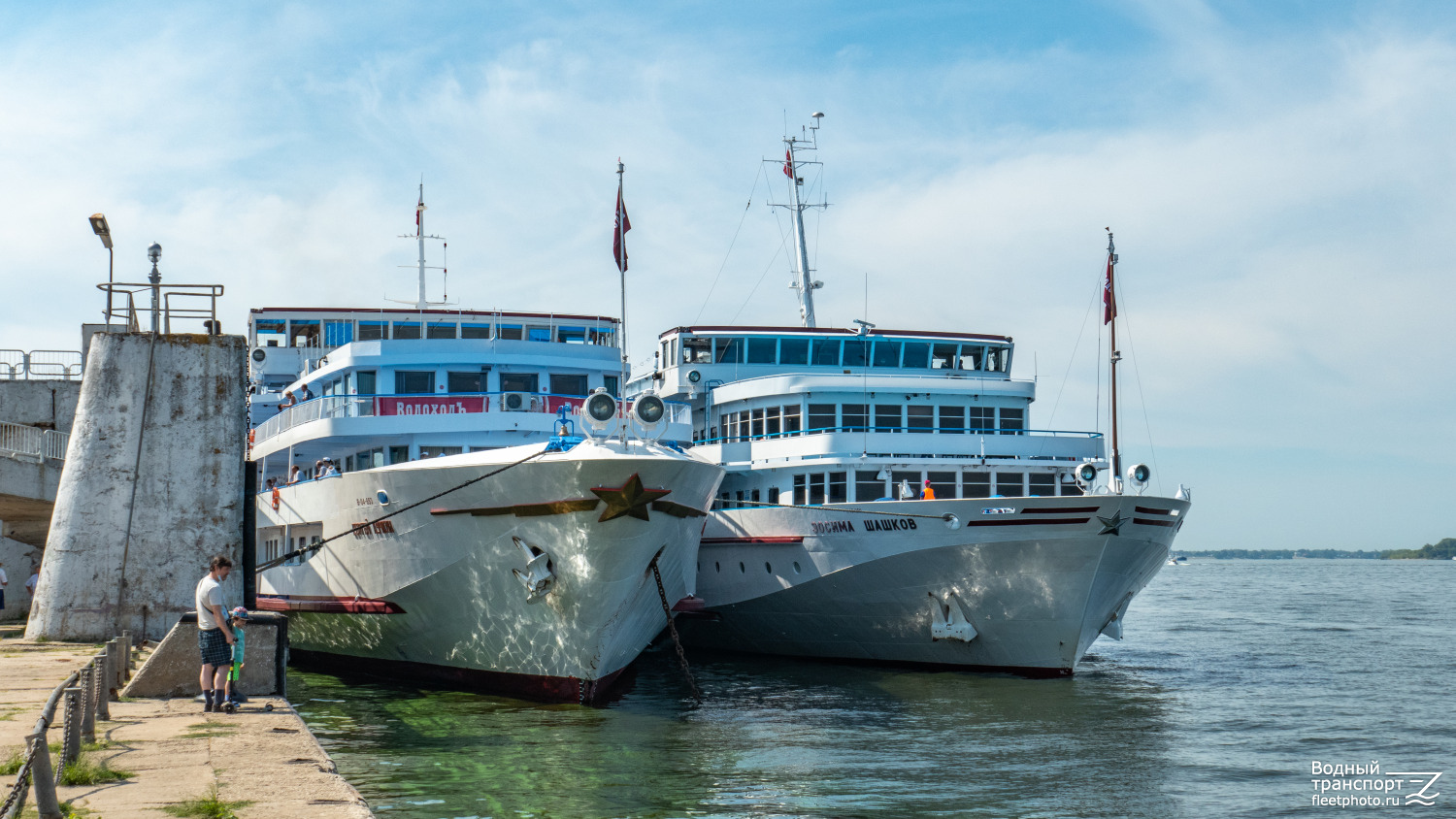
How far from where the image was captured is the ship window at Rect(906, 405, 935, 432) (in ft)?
87.3

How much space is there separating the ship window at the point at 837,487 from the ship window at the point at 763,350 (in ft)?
20.3

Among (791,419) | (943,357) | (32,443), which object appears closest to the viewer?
(32,443)

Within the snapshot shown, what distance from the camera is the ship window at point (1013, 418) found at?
27.7 metres

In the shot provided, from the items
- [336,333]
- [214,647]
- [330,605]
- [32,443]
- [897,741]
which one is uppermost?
[336,333]

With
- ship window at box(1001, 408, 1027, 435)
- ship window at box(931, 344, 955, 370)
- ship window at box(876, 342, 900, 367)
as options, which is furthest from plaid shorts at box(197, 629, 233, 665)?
ship window at box(931, 344, 955, 370)

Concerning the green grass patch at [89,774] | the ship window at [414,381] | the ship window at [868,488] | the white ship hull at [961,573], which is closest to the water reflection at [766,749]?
the white ship hull at [961,573]

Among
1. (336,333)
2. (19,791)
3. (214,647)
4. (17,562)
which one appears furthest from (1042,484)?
(17,562)

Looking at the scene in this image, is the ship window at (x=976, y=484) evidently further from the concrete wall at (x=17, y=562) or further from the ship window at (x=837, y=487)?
the concrete wall at (x=17, y=562)

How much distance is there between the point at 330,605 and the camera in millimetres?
21484

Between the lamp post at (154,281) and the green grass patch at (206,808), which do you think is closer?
the green grass patch at (206,808)

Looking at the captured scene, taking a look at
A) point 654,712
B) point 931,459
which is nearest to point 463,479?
point 654,712

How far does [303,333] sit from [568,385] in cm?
1129

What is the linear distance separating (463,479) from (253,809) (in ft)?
32.9

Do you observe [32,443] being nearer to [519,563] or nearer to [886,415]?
[519,563]
